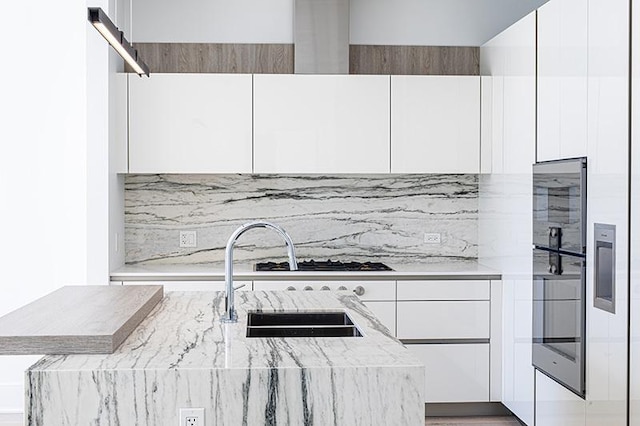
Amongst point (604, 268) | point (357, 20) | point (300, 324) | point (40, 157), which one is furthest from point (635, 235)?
point (40, 157)

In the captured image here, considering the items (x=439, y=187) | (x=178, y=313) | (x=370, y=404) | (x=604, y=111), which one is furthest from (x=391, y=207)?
(x=370, y=404)

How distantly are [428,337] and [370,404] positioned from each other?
8.27ft

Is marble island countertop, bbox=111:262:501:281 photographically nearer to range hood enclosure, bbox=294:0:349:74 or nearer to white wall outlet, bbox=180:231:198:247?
white wall outlet, bbox=180:231:198:247

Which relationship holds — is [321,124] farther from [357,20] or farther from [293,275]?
[293,275]

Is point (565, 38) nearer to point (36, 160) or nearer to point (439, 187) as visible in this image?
point (439, 187)

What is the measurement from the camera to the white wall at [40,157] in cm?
483

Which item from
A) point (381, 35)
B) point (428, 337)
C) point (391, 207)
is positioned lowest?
point (428, 337)

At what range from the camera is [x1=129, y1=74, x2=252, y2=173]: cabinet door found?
15.2 ft

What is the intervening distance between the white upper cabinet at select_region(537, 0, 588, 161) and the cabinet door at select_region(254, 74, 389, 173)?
3.70ft

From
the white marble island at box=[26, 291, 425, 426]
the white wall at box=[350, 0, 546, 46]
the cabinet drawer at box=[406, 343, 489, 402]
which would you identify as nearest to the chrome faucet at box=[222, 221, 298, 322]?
the white marble island at box=[26, 291, 425, 426]

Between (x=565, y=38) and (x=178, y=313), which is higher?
(x=565, y=38)

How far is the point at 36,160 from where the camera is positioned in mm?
4852

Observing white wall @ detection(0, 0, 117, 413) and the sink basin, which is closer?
the sink basin

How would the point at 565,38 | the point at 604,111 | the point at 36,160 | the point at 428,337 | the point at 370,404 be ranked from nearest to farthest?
the point at 370,404
the point at 604,111
the point at 565,38
the point at 428,337
the point at 36,160
